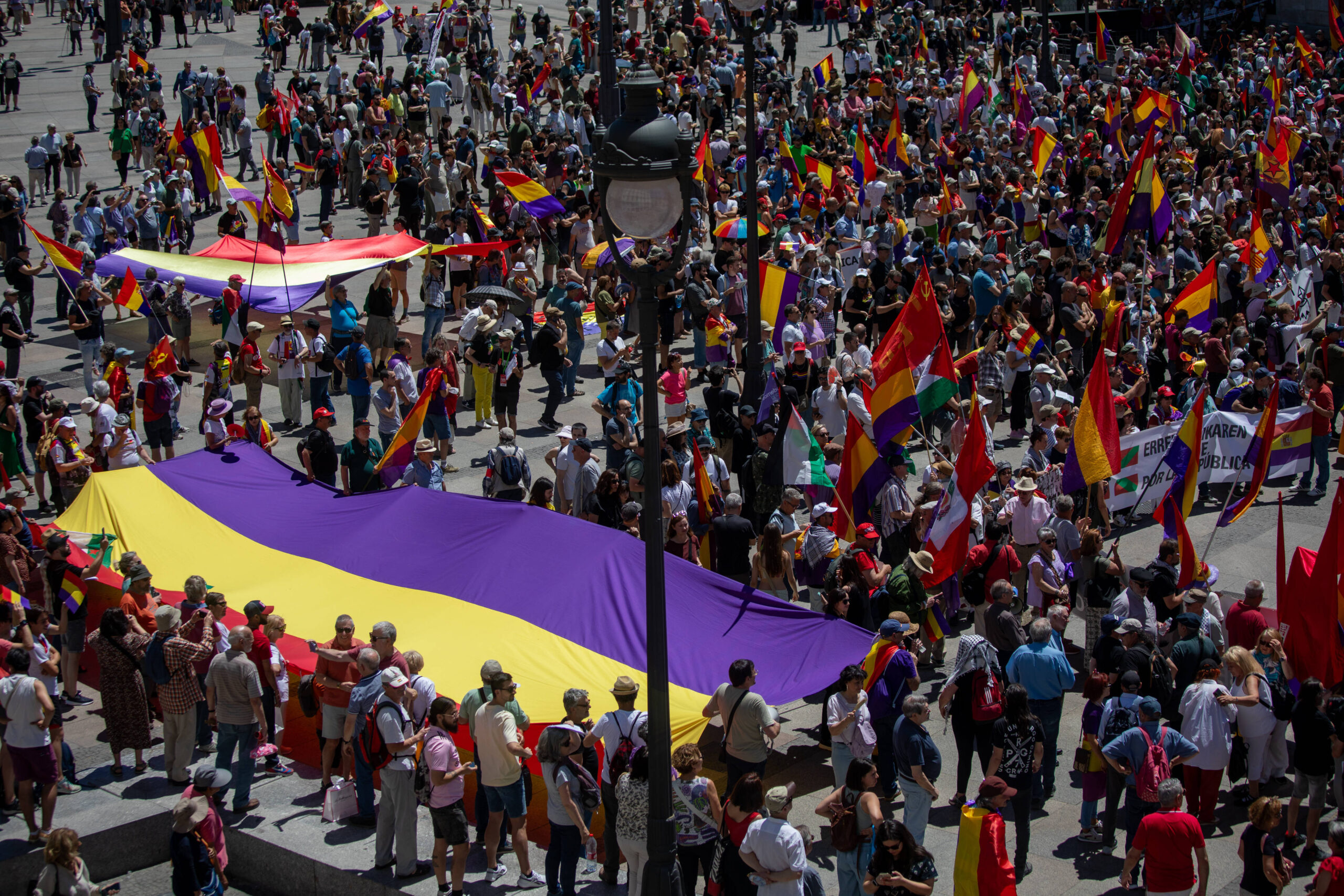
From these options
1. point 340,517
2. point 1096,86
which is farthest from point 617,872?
point 1096,86

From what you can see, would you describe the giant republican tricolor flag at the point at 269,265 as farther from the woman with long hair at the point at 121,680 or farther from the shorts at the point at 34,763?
the shorts at the point at 34,763

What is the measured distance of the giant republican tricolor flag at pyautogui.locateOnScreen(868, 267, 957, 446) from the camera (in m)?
15.0

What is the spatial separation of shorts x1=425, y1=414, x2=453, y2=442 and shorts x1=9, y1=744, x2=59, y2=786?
23.7 feet

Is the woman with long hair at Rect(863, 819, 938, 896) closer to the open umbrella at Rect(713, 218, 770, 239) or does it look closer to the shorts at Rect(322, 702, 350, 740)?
the shorts at Rect(322, 702, 350, 740)

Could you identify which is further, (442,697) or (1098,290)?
(1098,290)

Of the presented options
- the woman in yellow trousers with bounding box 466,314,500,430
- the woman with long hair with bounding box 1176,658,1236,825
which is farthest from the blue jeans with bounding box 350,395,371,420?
the woman with long hair with bounding box 1176,658,1236,825

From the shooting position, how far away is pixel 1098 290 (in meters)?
19.5

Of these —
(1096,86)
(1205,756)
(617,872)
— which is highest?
(1096,86)

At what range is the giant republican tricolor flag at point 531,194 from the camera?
23.1 m

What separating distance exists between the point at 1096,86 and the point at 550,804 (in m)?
29.7

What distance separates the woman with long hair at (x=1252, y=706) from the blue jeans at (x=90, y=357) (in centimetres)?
1474

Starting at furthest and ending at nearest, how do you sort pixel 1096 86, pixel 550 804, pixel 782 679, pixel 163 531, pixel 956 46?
pixel 956 46 < pixel 1096 86 < pixel 163 531 < pixel 782 679 < pixel 550 804

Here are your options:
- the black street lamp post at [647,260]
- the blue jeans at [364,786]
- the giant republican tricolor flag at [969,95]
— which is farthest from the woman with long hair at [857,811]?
the giant republican tricolor flag at [969,95]

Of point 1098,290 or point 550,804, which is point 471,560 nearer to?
point 550,804
